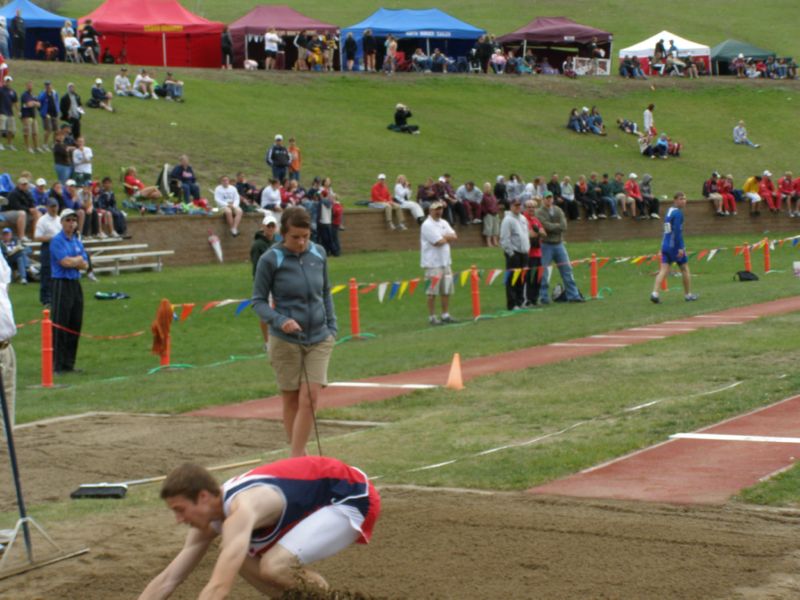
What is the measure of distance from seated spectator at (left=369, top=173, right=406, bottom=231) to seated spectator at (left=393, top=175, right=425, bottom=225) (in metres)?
0.21

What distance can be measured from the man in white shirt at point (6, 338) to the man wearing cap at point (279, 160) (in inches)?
1041

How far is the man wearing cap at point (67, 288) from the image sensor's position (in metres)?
16.7

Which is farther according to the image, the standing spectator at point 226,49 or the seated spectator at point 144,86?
the standing spectator at point 226,49

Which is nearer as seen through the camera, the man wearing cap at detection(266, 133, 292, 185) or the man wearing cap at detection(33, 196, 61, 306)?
the man wearing cap at detection(33, 196, 61, 306)

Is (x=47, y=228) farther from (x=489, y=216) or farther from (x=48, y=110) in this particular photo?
(x=489, y=216)

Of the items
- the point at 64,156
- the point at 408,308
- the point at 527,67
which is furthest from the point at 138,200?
the point at 527,67

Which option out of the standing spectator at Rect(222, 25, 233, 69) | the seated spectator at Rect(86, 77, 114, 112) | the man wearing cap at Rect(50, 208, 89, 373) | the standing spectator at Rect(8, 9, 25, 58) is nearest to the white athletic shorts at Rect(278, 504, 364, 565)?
the man wearing cap at Rect(50, 208, 89, 373)

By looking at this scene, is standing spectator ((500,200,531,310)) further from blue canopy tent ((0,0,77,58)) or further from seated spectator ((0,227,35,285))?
blue canopy tent ((0,0,77,58))

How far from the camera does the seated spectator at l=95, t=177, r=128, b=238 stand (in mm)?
27797

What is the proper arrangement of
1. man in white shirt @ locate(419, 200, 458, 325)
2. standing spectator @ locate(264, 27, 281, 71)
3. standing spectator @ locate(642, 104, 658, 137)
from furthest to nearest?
standing spectator @ locate(642, 104, 658, 137) < standing spectator @ locate(264, 27, 281, 71) < man in white shirt @ locate(419, 200, 458, 325)

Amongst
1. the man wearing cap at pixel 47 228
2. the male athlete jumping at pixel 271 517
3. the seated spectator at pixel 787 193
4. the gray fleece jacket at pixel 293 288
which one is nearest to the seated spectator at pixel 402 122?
the seated spectator at pixel 787 193

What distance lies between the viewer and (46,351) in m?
16.1

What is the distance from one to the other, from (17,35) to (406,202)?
18.7m

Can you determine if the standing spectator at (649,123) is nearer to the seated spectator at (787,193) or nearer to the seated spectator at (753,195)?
the seated spectator at (753,195)
